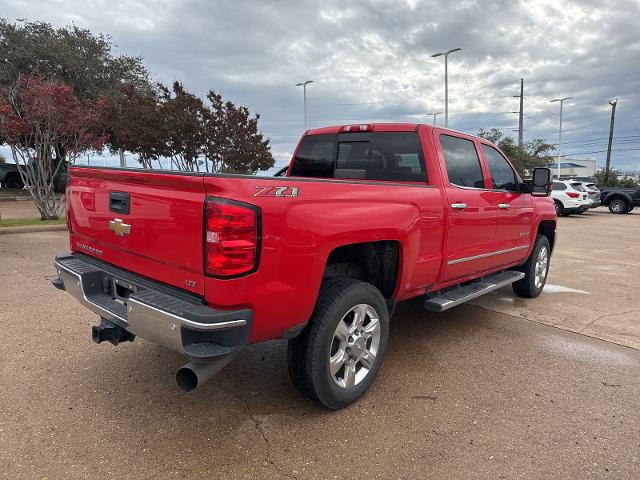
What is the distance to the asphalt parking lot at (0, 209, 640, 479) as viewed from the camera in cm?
236

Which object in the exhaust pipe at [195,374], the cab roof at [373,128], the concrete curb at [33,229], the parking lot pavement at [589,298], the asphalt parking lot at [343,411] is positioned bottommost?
the asphalt parking lot at [343,411]

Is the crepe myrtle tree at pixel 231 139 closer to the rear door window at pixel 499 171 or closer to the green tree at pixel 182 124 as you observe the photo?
the green tree at pixel 182 124

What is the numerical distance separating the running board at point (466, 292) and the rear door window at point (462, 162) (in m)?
0.96

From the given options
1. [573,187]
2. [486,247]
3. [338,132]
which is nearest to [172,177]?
[338,132]

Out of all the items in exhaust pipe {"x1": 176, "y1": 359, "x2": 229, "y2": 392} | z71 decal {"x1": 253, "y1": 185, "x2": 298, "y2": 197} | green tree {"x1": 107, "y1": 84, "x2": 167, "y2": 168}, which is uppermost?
green tree {"x1": 107, "y1": 84, "x2": 167, "y2": 168}

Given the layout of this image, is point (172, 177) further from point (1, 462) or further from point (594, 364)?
point (594, 364)

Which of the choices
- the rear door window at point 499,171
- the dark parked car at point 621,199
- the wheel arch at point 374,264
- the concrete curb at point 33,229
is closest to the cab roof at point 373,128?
the rear door window at point 499,171

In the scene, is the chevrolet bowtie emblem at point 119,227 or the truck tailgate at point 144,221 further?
the chevrolet bowtie emblem at point 119,227

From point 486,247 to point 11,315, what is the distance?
15.4ft

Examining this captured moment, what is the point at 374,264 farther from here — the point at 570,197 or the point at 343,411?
the point at 570,197

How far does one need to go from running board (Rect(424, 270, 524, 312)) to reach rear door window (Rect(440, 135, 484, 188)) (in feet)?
3.15

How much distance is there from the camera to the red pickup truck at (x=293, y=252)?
7.29 ft

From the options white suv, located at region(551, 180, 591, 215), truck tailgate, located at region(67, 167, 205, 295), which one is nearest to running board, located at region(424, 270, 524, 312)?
truck tailgate, located at region(67, 167, 205, 295)

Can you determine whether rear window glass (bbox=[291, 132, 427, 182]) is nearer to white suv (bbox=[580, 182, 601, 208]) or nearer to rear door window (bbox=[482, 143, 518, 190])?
rear door window (bbox=[482, 143, 518, 190])
